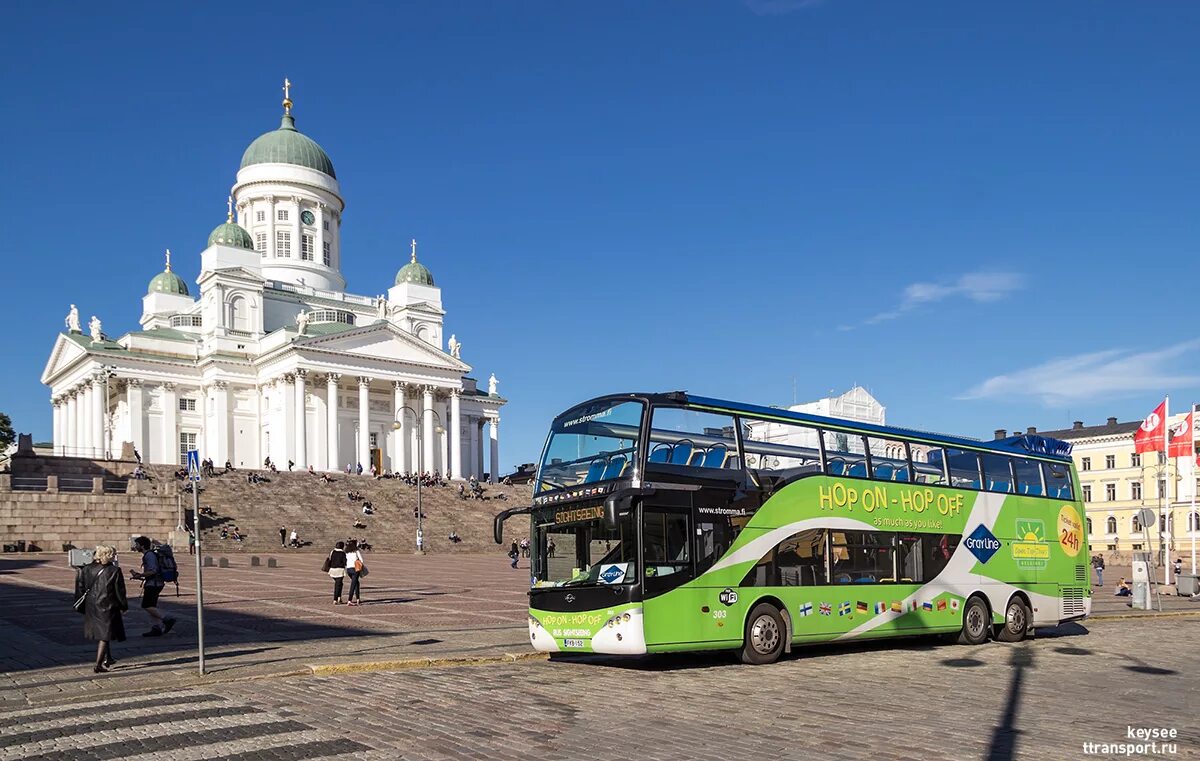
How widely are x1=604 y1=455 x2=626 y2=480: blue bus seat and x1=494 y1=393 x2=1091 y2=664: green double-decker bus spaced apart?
22 mm

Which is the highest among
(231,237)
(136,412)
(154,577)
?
(231,237)

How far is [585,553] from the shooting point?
15188 mm

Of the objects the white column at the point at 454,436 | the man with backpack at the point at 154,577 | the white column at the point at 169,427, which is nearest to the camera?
the man with backpack at the point at 154,577

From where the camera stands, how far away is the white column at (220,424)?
3164 inches

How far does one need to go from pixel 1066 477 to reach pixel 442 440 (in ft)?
226

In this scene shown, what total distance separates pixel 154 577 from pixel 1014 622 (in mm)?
16233

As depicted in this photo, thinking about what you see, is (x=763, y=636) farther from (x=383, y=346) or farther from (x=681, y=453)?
(x=383, y=346)

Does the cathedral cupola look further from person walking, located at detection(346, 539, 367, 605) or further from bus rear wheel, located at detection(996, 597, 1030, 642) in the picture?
bus rear wheel, located at detection(996, 597, 1030, 642)

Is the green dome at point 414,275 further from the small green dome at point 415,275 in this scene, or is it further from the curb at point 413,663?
the curb at point 413,663

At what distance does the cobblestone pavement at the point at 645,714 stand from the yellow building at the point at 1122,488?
8017 centimetres

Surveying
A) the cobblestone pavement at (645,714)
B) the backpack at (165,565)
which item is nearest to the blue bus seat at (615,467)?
the cobblestone pavement at (645,714)

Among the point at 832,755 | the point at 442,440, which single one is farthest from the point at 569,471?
the point at 442,440

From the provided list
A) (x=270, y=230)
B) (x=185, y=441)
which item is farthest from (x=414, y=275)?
(x=185, y=441)

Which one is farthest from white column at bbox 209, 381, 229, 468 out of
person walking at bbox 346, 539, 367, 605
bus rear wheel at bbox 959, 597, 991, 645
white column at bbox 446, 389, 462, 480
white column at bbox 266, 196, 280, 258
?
bus rear wheel at bbox 959, 597, 991, 645
